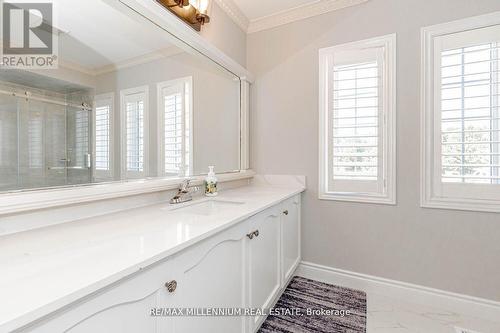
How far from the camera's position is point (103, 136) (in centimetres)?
122

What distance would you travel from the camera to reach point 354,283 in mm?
2094

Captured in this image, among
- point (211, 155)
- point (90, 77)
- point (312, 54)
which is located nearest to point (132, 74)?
point (90, 77)

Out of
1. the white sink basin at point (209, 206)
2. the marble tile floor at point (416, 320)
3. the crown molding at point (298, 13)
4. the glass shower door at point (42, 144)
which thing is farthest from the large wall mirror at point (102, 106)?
the marble tile floor at point (416, 320)

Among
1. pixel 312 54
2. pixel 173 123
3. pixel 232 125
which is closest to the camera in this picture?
pixel 173 123

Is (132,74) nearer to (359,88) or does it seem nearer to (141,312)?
(141,312)

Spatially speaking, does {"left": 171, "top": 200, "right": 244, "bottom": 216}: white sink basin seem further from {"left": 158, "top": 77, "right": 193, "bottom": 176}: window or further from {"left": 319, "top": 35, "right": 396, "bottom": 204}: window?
{"left": 319, "top": 35, "right": 396, "bottom": 204}: window

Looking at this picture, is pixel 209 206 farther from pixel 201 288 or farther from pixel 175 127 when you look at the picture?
pixel 201 288

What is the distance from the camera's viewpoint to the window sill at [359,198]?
198cm

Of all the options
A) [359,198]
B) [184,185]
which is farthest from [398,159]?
[184,185]

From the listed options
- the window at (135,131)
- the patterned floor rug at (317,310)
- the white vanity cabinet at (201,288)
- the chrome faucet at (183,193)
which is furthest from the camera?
the patterned floor rug at (317,310)

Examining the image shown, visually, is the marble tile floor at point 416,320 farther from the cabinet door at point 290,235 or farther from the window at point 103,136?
the window at point 103,136

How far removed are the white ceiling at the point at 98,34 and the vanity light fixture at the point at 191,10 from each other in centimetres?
19

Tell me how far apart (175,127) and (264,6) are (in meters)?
1.45

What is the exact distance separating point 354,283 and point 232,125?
1.74m
